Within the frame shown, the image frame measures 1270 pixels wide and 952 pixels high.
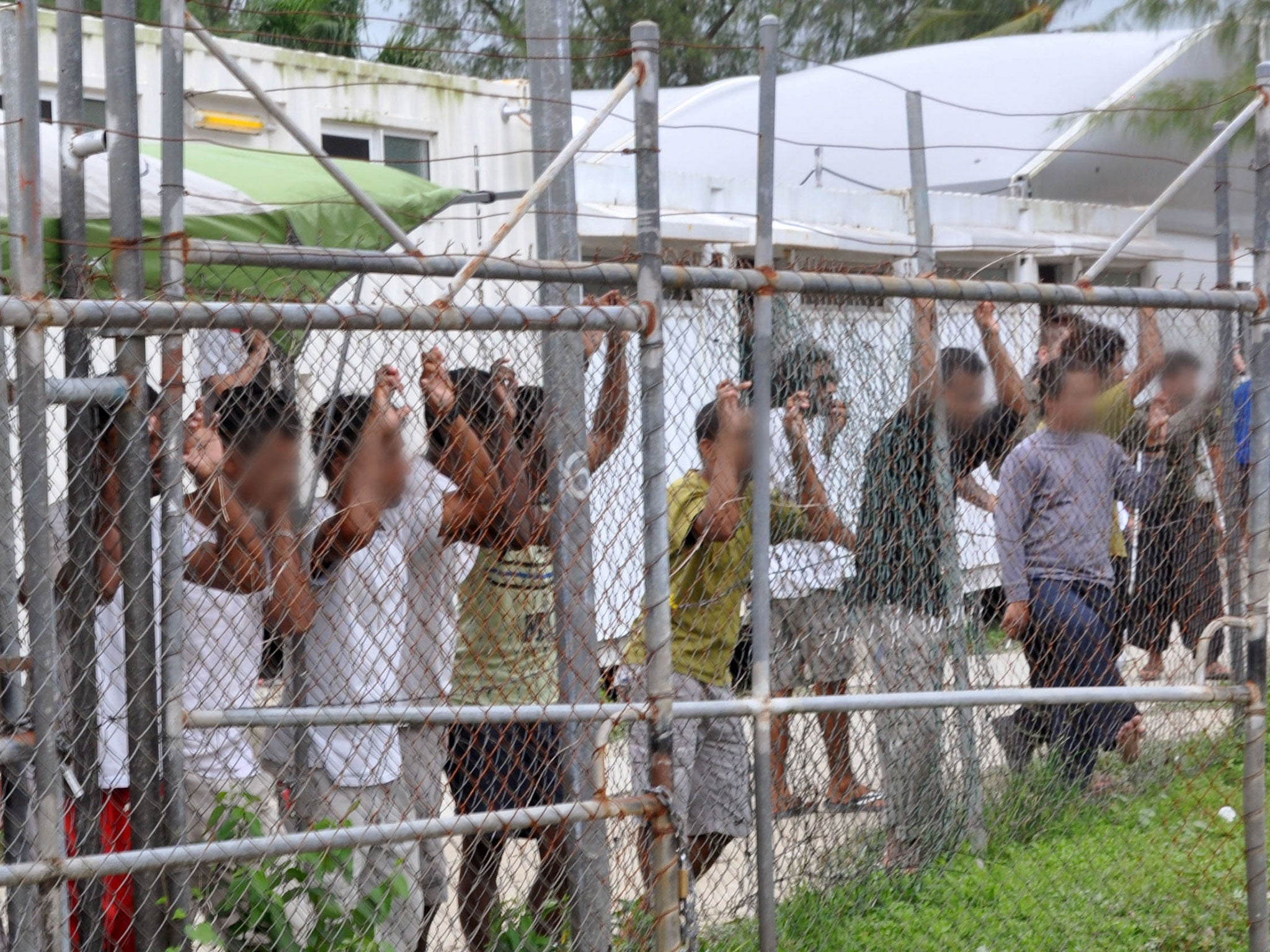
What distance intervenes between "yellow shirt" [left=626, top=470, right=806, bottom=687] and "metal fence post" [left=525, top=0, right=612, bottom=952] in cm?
44

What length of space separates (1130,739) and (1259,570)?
1.18 m

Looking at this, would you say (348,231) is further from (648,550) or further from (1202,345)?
(1202,345)

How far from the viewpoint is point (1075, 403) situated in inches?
187

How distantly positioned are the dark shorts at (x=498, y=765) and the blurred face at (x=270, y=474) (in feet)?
2.98

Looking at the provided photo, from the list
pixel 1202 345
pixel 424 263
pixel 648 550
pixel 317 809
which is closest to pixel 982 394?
pixel 1202 345

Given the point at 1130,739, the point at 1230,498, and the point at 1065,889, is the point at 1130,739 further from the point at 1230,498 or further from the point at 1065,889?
the point at 1230,498

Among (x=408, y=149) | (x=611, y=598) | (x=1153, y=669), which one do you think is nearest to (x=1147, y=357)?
(x=1153, y=669)

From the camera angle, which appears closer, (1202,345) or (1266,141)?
(1266,141)

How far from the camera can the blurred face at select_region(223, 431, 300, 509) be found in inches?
135

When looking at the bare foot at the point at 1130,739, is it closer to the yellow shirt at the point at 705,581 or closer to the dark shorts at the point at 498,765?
the yellow shirt at the point at 705,581

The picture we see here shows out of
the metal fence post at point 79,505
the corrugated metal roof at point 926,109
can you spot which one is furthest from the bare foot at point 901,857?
the corrugated metal roof at point 926,109

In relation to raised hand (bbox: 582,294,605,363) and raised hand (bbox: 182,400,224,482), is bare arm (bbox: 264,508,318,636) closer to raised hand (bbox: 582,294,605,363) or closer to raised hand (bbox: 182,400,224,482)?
raised hand (bbox: 182,400,224,482)

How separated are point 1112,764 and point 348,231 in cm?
348

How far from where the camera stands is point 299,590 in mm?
3605
